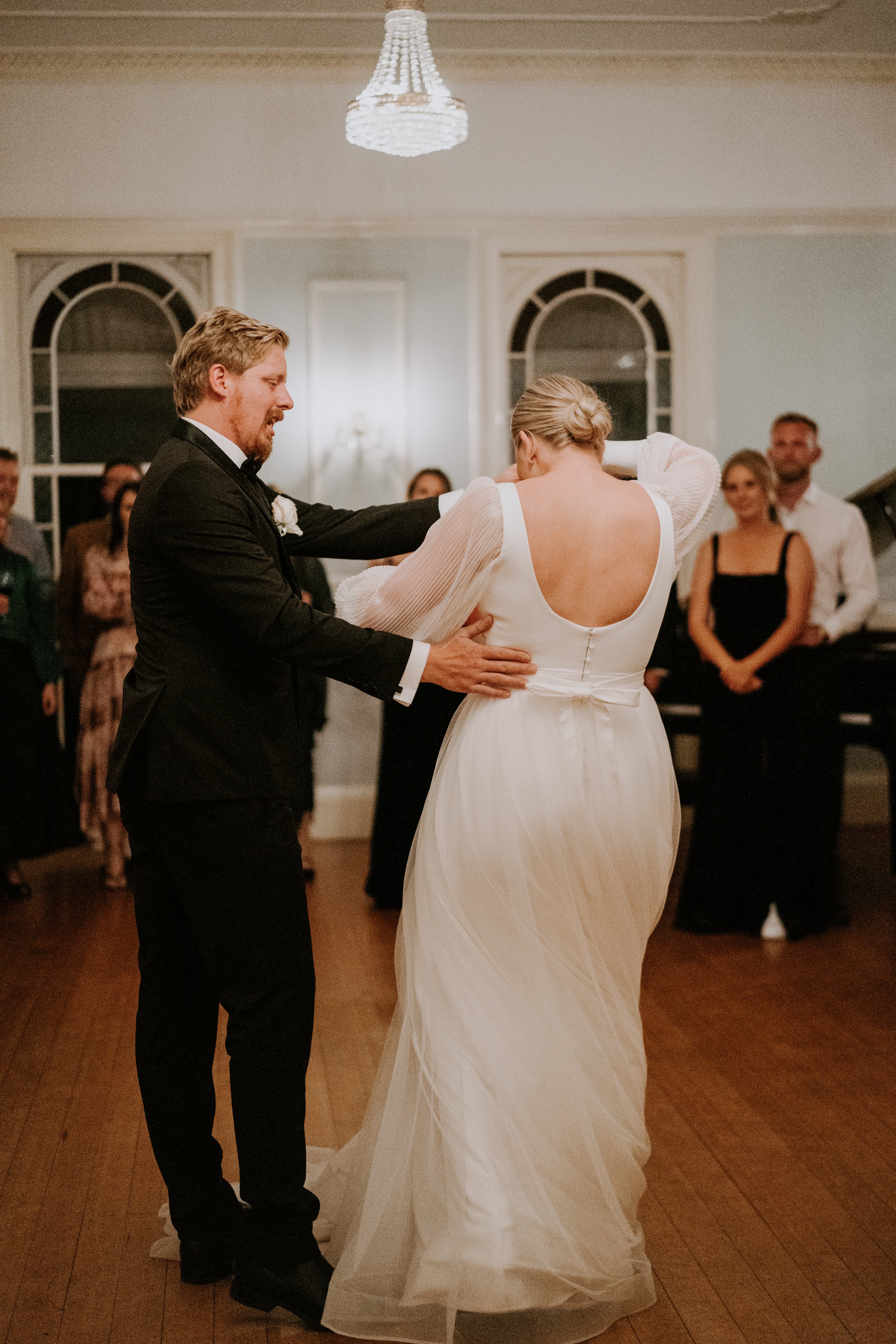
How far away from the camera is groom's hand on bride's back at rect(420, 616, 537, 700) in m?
2.16

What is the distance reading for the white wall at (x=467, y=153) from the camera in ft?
21.1

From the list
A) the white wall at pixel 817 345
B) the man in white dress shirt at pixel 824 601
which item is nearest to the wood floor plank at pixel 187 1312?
the man in white dress shirt at pixel 824 601

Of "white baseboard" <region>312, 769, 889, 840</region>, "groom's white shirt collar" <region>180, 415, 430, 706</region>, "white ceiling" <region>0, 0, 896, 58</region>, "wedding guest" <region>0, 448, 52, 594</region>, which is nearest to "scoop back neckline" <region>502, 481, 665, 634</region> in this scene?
"groom's white shirt collar" <region>180, 415, 430, 706</region>

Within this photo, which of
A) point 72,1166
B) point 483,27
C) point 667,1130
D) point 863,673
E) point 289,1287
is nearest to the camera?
point 289,1287

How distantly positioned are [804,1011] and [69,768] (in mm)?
4147

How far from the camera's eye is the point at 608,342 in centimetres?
686

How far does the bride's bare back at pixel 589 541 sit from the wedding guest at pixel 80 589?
3916 millimetres

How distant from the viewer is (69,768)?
22.0ft

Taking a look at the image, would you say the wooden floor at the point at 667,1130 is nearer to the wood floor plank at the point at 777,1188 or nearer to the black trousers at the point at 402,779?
the wood floor plank at the point at 777,1188

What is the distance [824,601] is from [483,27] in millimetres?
3118

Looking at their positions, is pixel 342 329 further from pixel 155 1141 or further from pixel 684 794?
pixel 155 1141

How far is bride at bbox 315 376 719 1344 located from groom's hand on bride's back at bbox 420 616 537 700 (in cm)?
3

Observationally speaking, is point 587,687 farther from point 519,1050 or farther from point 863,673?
point 863,673

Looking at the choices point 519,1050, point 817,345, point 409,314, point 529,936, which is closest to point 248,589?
point 529,936
